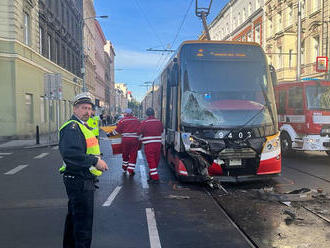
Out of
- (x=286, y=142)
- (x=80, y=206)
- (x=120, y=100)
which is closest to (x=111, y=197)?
(x=80, y=206)

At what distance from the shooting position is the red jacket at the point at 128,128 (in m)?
8.61

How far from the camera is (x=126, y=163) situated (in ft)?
29.6

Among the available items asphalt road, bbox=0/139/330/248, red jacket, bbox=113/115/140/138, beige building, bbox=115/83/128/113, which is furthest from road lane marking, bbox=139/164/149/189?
beige building, bbox=115/83/128/113

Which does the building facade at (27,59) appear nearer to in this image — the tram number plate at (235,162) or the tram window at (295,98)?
the tram window at (295,98)

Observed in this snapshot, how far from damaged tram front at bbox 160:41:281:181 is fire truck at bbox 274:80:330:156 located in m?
3.41

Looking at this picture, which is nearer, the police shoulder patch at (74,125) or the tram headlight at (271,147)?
the police shoulder patch at (74,125)

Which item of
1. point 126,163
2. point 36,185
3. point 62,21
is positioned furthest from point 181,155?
point 62,21

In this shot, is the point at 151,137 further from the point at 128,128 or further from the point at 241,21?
the point at 241,21

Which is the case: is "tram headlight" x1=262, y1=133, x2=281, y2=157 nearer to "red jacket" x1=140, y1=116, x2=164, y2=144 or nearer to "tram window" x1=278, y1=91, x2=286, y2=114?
"red jacket" x1=140, y1=116, x2=164, y2=144

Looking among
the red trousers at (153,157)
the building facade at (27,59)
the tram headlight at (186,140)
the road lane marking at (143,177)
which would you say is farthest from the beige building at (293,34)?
the tram headlight at (186,140)

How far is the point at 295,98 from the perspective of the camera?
436 inches

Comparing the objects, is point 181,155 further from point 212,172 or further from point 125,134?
point 125,134

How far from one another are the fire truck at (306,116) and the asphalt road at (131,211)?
4.08 feet

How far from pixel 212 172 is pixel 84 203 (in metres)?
3.91
